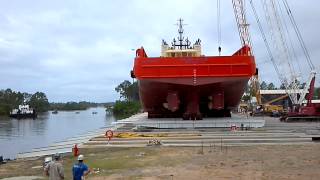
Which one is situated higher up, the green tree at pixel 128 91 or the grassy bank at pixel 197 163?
the green tree at pixel 128 91

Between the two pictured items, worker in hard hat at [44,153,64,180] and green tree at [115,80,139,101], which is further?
green tree at [115,80,139,101]

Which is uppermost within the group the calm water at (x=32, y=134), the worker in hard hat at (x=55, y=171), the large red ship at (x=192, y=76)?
the large red ship at (x=192, y=76)

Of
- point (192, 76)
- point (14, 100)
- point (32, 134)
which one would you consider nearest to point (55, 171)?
point (192, 76)

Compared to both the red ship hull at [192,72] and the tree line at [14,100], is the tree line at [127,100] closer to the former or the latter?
the tree line at [14,100]

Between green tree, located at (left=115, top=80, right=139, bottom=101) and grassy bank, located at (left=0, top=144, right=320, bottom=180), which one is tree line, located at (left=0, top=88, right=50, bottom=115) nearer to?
green tree, located at (left=115, top=80, right=139, bottom=101)

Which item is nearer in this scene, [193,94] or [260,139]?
[260,139]

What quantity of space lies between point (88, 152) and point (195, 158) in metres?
6.39

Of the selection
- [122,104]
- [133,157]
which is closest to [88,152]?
[133,157]

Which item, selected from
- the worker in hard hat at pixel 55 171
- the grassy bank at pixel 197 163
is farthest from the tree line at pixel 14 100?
the worker in hard hat at pixel 55 171

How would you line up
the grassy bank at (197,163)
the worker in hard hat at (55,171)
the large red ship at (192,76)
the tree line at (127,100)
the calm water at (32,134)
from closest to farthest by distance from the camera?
the worker in hard hat at (55,171), the grassy bank at (197,163), the large red ship at (192,76), the calm water at (32,134), the tree line at (127,100)

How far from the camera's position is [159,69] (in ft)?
106

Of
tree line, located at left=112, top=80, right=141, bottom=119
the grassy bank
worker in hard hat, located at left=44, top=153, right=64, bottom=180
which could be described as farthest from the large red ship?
tree line, located at left=112, top=80, right=141, bottom=119

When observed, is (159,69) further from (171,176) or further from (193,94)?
(171,176)

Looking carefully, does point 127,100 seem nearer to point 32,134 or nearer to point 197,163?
point 32,134
